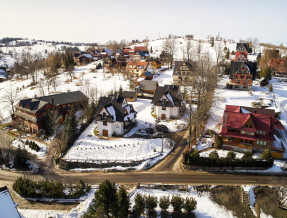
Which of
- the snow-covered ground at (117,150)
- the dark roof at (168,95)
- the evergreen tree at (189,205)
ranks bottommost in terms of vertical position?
the evergreen tree at (189,205)

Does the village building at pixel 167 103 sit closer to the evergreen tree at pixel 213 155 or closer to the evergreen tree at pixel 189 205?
the evergreen tree at pixel 213 155

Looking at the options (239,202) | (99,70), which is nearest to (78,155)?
(239,202)

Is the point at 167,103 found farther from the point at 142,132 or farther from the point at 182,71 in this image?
the point at 182,71

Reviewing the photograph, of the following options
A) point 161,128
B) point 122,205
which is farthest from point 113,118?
point 122,205

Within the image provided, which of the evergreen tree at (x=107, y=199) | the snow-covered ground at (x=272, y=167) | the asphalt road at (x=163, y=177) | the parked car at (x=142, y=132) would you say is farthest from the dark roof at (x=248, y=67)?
the evergreen tree at (x=107, y=199)

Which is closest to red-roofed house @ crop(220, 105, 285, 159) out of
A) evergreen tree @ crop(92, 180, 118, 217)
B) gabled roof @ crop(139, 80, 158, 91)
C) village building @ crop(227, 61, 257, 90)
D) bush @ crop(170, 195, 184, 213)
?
bush @ crop(170, 195, 184, 213)

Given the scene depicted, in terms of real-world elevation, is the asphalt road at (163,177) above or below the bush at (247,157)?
below

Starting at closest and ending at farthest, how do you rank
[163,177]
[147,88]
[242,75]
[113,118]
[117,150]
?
[163,177] → [117,150] → [113,118] → [242,75] → [147,88]

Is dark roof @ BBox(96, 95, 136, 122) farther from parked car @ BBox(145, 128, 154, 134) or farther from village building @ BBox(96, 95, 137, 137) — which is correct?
parked car @ BBox(145, 128, 154, 134)
